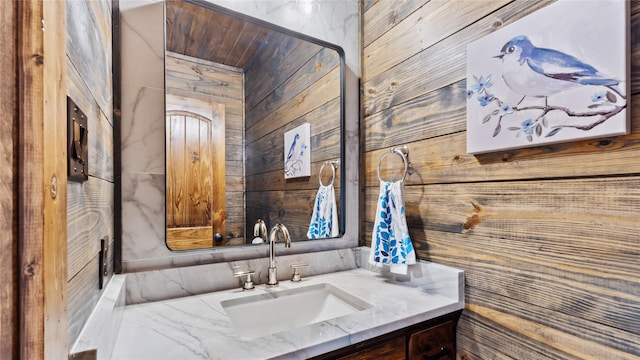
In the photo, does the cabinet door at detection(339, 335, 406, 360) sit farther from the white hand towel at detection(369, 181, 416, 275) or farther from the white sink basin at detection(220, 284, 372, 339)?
the white hand towel at detection(369, 181, 416, 275)

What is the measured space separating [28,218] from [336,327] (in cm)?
72

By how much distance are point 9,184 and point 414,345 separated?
1023mm

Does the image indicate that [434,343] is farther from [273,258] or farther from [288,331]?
[273,258]

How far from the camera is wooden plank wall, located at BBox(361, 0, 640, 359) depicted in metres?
0.74

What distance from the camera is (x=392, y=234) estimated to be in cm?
124

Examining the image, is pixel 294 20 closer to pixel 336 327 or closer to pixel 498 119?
pixel 498 119

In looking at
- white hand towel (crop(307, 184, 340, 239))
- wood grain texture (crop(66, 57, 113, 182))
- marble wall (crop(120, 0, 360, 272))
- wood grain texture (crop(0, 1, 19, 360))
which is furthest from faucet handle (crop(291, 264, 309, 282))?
wood grain texture (crop(0, 1, 19, 360))

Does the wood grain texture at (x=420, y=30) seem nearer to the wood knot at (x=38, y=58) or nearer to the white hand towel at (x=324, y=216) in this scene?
the white hand towel at (x=324, y=216)

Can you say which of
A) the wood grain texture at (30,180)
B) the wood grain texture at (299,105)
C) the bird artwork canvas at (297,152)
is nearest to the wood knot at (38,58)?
the wood grain texture at (30,180)

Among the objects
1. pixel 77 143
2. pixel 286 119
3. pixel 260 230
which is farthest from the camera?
pixel 286 119

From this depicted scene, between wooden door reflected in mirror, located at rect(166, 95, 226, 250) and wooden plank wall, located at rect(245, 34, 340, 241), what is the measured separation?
0.11 metres

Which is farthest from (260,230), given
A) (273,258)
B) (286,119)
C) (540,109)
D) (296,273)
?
(540,109)

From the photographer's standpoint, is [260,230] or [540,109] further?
[260,230]

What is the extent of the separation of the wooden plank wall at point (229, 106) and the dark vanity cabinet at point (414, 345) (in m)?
0.62
